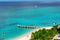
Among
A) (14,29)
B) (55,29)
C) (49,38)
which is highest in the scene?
(14,29)

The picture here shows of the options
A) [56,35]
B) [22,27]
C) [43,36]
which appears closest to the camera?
[43,36]

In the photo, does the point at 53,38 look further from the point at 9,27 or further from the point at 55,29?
the point at 9,27

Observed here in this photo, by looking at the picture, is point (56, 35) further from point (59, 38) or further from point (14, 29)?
point (14, 29)

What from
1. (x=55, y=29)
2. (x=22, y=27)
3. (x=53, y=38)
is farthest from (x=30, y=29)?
(x=53, y=38)

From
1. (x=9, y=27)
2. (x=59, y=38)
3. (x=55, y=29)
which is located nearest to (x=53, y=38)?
(x=59, y=38)

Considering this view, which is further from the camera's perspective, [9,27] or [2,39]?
[9,27]

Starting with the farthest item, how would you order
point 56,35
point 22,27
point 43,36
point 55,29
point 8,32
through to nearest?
point 22,27, point 8,32, point 55,29, point 56,35, point 43,36

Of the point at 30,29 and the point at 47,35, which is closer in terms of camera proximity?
the point at 47,35

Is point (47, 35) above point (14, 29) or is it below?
below

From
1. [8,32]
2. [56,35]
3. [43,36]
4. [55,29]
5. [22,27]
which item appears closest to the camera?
[43,36]
